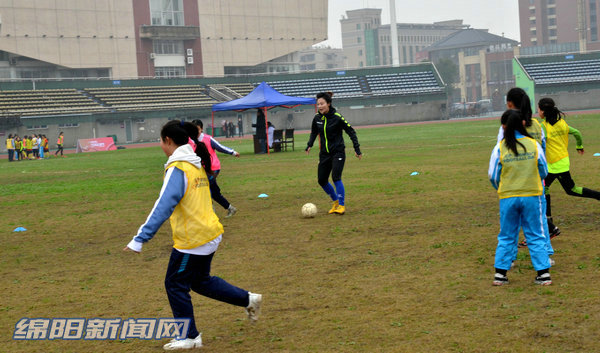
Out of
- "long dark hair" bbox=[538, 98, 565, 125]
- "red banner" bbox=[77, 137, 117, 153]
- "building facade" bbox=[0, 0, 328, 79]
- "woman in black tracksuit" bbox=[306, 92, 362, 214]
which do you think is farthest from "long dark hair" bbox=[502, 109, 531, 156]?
"building facade" bbox=[0, 0, 328, 79]

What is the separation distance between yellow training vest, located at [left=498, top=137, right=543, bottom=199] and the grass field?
968mm

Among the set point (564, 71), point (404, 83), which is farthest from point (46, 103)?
point (564, 71)

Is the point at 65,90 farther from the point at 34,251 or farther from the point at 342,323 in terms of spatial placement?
the point at 342,323

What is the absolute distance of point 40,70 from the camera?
65062 mm

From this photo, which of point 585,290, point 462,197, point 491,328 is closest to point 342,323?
point 491,328

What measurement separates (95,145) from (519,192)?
1752 inches

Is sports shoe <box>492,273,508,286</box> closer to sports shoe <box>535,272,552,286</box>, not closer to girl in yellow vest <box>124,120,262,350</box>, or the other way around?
sports shoe <box>535,272,552,286</box>

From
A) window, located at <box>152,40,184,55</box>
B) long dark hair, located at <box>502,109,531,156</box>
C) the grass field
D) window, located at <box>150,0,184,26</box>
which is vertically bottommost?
the grass field

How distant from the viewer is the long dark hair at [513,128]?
652cm

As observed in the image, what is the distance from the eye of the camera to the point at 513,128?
6551 millimetres

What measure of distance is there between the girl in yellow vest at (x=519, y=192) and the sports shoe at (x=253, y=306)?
2521 millimetres

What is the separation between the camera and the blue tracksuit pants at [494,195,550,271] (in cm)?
651

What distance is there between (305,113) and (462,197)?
52.7 m

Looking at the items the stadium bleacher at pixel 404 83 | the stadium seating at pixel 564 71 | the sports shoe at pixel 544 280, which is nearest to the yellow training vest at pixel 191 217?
the sports shoe at pixel 544 280
